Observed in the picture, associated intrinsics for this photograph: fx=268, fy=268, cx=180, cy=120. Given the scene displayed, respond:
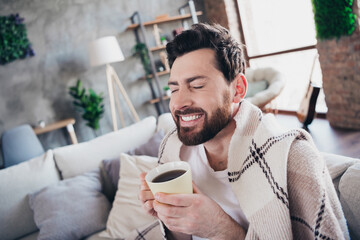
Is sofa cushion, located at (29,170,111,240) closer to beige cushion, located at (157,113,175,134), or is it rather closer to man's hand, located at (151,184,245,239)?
beige cushion, located at (157,113,175,134)

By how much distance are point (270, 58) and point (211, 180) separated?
4006mm

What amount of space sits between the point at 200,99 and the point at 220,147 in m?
0.23

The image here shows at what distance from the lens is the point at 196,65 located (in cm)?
96

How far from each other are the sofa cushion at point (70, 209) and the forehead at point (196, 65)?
1.04m

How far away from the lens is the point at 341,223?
2.30 feet

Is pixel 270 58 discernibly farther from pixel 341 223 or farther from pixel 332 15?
pixel 341 223

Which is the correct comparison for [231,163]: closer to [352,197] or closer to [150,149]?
[352,197]

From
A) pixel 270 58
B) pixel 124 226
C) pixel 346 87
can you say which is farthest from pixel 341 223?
pixel 270 58

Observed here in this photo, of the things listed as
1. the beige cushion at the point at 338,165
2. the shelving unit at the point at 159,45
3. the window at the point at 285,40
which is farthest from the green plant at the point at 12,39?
the beige cushion at the point at 338,165

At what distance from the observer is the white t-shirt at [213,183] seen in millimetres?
975

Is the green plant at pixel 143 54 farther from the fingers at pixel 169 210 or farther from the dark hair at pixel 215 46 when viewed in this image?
the fingers at pixel 169 210

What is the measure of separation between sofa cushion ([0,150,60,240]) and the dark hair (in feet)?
4.36

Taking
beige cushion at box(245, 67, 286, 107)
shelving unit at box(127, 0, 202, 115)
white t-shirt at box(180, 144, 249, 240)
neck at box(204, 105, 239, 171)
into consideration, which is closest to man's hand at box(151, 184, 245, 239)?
white t-shirt at box(180, 144, 249, 240)

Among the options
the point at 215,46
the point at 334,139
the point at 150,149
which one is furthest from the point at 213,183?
the point at 334,139
